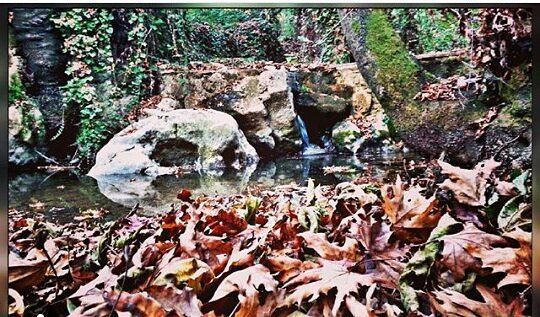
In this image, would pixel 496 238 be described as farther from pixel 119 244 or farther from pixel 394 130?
pixel 119 244

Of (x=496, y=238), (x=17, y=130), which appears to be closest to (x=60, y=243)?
(x=17, y=130)

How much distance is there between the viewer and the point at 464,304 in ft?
5.90

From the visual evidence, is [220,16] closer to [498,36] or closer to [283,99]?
[283,99]

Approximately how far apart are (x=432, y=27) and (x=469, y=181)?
0.52 meters

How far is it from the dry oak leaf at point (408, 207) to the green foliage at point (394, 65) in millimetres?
300

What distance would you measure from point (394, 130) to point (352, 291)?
0.57 meters

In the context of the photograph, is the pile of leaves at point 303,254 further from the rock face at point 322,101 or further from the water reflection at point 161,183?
the rock face at point 322,101

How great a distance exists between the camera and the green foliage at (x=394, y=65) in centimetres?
198

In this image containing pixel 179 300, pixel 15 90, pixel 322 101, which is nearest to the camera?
pixel 179 300

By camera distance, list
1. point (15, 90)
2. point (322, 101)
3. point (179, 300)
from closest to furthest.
→ point (179, 300) → point (15, 90) → point (322, 101)

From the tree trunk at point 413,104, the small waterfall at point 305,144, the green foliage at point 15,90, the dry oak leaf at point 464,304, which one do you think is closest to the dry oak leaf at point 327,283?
the dry oak leaf at point 464,304

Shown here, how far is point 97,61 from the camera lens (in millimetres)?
1914

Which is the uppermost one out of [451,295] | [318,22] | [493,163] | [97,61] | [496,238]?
[318,22]

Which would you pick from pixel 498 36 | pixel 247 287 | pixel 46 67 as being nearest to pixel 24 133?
pixel 46 67
